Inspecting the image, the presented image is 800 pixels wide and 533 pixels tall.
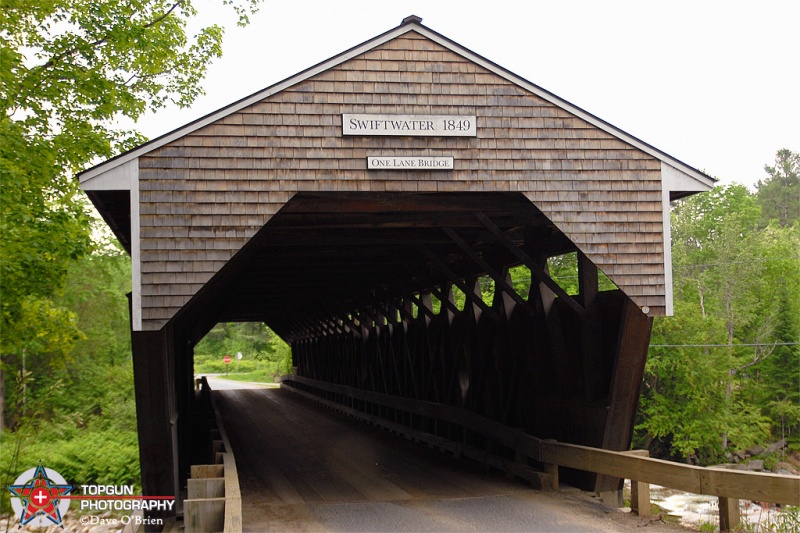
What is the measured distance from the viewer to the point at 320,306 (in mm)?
24312

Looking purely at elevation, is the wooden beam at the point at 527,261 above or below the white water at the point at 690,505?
above

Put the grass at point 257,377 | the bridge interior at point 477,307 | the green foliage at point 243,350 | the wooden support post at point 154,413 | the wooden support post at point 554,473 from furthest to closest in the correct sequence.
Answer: the green foliage at point 243,350 < the grass at point 257,377 < the wooden support post at point 554,473 < the bridge interior at point 477,307 < the wooden support post at point 154,413

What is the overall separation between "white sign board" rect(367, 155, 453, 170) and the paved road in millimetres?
3416

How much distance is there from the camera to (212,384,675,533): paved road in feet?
25.0

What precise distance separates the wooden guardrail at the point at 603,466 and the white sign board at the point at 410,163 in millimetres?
3284

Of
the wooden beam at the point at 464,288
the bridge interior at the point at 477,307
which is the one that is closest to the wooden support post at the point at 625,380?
the bridge interior at the point at 477,307

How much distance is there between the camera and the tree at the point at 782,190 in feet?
185

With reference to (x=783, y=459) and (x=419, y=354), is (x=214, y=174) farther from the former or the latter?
(x=783, y=459)

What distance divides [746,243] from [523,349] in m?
25.9

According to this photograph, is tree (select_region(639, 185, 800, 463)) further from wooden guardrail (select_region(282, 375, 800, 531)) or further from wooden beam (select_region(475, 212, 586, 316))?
wooden beam (select_region(475, 212, 586, 316))

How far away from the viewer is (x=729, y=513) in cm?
633

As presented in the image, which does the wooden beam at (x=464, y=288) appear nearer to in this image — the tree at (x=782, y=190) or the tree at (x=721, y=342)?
the tree at (x=721, y=342)

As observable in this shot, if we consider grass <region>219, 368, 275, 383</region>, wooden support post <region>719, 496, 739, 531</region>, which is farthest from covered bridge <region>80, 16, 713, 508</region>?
grass <region>219, 368, 275, 383</region>

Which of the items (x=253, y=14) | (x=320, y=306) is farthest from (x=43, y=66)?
(x=320, y=306)
